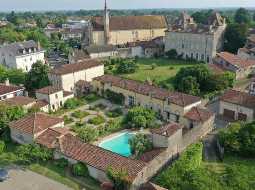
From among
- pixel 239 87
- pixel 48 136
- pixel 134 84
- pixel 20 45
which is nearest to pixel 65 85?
pixel 134 84

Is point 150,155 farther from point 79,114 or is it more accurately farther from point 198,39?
point 198,39

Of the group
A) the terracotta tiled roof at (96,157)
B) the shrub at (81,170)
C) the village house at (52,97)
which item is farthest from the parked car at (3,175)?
the village house at (52,97)

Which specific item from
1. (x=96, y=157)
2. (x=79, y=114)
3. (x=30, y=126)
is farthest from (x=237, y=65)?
(x=30, y=126)

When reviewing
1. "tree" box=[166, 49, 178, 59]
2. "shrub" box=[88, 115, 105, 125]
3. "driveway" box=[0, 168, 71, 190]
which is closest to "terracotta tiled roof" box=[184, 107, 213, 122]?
"shrub" box=[88, 115, 105, 125]

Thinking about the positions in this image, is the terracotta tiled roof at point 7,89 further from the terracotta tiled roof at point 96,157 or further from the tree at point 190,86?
the tree at point 190,86

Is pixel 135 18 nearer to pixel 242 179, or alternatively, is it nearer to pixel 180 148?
pixel 180 148

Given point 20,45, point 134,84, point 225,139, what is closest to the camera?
point 225,139

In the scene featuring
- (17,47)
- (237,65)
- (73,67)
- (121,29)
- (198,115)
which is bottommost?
(198,115)
